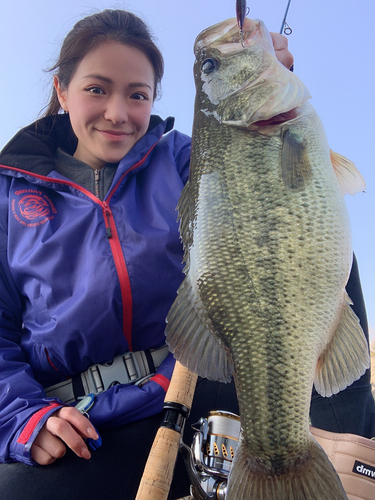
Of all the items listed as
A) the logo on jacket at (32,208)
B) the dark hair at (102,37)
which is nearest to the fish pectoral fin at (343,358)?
the logo on jacket at (32,208)

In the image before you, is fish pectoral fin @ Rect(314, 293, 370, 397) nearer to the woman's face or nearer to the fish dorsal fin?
the fish dorsal fin

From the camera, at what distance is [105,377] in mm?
1674

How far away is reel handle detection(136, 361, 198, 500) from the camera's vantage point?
1.03m

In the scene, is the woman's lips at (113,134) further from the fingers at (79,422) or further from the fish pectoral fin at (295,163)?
the fingers at (79,422)

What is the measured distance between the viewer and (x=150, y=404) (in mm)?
1575

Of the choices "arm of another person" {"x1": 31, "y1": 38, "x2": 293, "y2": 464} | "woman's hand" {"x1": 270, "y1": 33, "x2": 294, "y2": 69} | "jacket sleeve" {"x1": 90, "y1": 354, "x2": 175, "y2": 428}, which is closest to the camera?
"woman's hand" {"x1": 270, "y1": 33, "x2": 294, "y2": 69}

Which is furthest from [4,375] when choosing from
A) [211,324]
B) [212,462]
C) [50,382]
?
[211,324]

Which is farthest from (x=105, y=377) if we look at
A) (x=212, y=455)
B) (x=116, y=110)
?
(x=116, y=110)

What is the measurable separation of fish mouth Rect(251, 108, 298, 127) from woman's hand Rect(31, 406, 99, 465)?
122 centimetres

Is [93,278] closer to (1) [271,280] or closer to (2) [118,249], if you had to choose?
(2) [118,249]

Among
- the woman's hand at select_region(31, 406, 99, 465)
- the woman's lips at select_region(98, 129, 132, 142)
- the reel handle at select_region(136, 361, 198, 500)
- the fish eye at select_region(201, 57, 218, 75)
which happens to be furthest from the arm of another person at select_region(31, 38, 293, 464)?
the fish eye at select_region(201, 57, 218, 75)

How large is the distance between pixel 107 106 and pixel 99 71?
148 mm

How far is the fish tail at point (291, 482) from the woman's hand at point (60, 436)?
777 millimetres

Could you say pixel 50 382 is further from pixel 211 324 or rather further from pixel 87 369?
pixel 211 324
